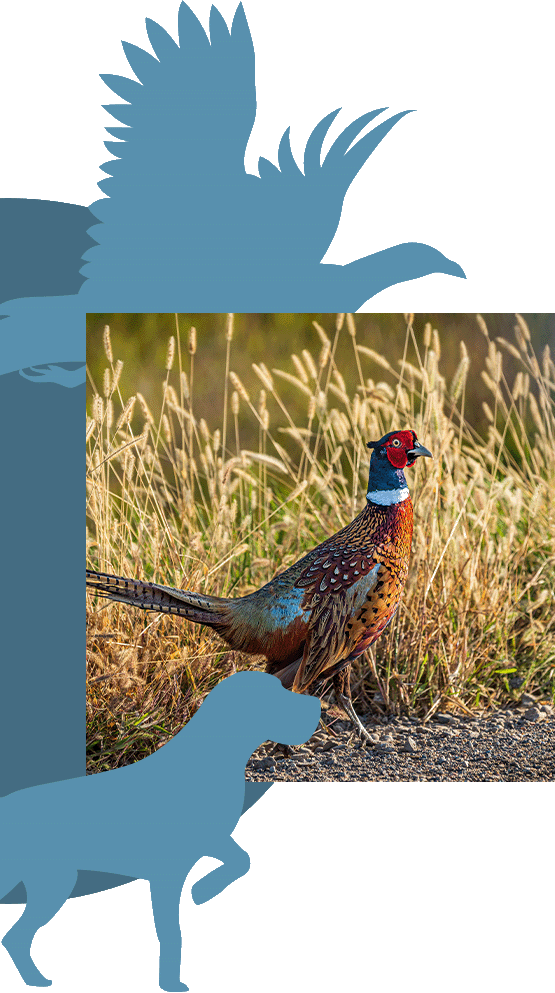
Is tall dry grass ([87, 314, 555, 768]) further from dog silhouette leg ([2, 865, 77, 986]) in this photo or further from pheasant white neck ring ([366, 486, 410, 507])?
dog silhouette leg ([2, 865, 77, 986])

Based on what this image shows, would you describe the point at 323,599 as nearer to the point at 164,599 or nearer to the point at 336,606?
the point at 336,606

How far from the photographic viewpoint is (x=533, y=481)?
14.8 ft

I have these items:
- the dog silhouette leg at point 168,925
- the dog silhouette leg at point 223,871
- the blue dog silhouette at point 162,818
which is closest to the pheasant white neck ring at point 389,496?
the blue dog silhouette at point 162,818

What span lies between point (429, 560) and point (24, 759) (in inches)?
69.1

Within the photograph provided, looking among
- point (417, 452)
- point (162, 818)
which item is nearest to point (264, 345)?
point (417, 452)

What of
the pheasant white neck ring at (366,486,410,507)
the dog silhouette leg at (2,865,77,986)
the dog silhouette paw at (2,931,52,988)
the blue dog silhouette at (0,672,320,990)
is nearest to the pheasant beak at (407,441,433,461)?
the pheasant white neck ring at (366,486,410,507)

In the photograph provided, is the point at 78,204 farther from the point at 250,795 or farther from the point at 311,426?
the point at 250,795

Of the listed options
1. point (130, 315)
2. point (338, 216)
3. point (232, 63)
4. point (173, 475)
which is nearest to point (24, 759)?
point (173, 475)

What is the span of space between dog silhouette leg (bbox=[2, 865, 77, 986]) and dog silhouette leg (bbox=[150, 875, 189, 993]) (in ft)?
0.83

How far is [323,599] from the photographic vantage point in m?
3.40

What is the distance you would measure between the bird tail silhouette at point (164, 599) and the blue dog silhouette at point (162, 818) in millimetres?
501

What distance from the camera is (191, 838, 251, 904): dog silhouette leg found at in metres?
2.88

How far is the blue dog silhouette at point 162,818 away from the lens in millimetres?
2803

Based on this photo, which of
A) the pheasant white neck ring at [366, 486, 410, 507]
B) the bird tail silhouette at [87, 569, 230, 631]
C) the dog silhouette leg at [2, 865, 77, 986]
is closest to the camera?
the dog silhouette leg at [2, 865, 77, 986]
